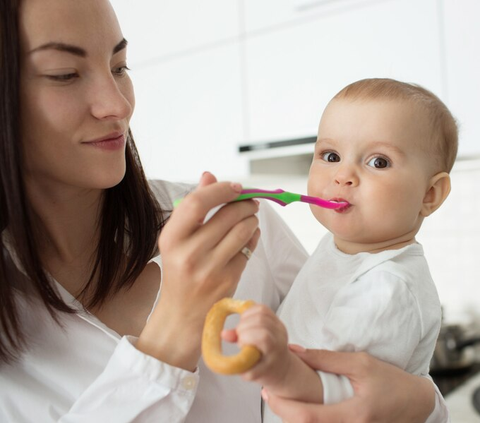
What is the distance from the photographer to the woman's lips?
90 cm

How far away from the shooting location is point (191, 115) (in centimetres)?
242

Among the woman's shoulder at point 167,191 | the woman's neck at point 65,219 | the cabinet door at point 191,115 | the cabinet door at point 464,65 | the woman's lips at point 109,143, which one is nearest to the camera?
the woman's lips at point 109,143

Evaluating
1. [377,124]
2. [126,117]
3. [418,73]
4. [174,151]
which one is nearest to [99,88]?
[126,117]

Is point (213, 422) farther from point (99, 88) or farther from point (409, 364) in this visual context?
point (99, 88)

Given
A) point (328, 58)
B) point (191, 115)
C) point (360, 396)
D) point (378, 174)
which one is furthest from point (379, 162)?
point (191, 115)

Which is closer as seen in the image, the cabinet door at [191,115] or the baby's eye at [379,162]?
the baby's eye at [379,162]

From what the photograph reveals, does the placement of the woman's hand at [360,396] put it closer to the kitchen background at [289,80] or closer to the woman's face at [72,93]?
the woman's face at [72,93]

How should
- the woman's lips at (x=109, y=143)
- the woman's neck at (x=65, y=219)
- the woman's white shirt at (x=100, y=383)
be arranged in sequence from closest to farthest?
1. the woman's white shirt at (x=100, y=383)
2. the woman's lips at (x=109, y=143)
3. the woman's neck at (x=65, y=219)

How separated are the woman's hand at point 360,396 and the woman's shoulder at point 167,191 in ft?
1.77

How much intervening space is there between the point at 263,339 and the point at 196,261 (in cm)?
14

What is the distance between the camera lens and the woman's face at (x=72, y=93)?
0.84 m

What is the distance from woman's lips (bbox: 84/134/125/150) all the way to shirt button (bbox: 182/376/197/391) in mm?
368

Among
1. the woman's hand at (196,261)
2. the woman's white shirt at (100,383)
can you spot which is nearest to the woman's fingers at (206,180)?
the woman's hand at (196,261)

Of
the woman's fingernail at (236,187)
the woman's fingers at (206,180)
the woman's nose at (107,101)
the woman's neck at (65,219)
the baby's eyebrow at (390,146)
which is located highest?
the woman's nose at (107,101)
